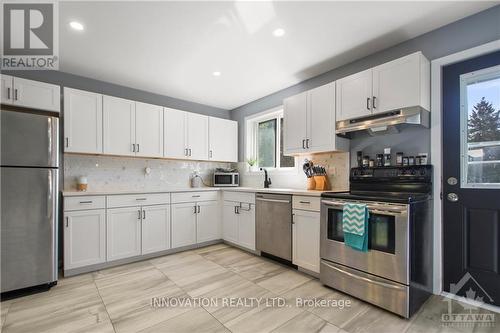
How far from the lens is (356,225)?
2186 mm

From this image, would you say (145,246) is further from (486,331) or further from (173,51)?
(486,331)

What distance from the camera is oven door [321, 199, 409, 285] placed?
1965mm

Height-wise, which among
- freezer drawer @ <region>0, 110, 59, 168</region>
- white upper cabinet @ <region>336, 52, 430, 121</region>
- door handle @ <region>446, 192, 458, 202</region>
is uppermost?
white upper cabinet @ <region>336, 52, 430, 121</region>

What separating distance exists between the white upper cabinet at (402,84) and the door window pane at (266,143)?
2026mm

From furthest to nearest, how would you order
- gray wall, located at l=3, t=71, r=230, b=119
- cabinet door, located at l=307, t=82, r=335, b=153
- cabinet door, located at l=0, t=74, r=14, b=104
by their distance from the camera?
gray wall, located at l=3, t=71, r=230, b=119
cabinet door, located at l=307, t=82, r=335, b=153
cabinet door, located at l=0, t=74, r=14, b=104

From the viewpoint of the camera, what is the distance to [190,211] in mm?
3768

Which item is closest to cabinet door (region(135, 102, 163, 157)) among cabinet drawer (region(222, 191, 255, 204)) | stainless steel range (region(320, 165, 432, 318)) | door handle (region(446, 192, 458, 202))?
cabinet drawer (region(222, 191, 255, 204))

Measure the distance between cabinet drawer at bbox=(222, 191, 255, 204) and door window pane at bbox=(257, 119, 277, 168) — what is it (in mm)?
882

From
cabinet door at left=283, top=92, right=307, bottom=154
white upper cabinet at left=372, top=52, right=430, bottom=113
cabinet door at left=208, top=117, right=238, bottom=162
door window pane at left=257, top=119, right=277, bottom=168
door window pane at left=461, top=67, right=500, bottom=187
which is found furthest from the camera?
cabinet door at left=208, top=117, right=238, bottom=162

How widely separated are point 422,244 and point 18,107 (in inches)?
169

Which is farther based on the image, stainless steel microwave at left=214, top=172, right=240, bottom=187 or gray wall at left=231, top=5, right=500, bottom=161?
stainless steel microwave at left=214, top=172, right=240, bottom=187

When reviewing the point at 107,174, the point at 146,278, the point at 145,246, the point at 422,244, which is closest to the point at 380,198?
the point at 422,244

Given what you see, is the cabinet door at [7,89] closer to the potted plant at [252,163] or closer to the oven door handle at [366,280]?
the potted plant at [252,163]

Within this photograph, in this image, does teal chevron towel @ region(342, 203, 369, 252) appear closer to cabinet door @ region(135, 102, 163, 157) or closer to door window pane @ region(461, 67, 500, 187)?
door window pane @ region(461, 67, 500, 187)
